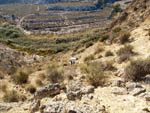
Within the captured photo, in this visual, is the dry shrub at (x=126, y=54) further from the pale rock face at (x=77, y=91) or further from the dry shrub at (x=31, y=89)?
the dry shrub at (x=31, y=89)

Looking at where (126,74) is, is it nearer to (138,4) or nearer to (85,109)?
(85,109)

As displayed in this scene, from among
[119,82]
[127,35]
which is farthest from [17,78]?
[127,35]

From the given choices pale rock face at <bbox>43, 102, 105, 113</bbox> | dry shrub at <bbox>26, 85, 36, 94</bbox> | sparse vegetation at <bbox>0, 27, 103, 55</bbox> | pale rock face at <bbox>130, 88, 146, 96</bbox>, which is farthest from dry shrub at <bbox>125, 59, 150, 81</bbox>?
sparse vegetation at <bbox>0, 27, 103, 55</bbox>

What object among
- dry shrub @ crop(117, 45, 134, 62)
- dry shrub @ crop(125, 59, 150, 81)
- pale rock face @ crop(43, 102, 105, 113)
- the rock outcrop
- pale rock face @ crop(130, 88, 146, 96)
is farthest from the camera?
dry shrub @ crop(117, 45, 134, 62)

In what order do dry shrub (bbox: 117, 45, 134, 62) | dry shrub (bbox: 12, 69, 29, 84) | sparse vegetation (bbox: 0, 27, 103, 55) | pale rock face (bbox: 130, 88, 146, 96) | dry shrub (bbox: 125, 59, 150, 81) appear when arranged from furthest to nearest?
1. sparse vegetation (bbox: 0, 27, 103, 55)
2. dry shrub (bbox: 12, 69, 29, 84)
3. dry shrub (bbox: 117, 45, 134, 62)
4. dry shrub (bbox: 125, 59, 150, 81)
5. pale rock face (bbox: 130, 88, 146, 96)

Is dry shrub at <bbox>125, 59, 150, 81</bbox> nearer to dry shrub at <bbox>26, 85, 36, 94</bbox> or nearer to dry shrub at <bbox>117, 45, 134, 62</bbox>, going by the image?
dry shrub at <bbox>117, 45, 134, 62</bbox>

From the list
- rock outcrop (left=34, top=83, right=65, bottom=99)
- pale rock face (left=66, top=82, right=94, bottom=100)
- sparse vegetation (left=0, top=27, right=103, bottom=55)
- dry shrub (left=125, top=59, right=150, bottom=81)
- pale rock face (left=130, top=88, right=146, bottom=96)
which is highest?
dry shrub (left=125, top=59, right=150, bottom=81)

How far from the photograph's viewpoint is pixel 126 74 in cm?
604

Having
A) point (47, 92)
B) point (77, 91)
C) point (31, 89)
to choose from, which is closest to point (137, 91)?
point (77, 91)

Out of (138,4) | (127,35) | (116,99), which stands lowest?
(116,99)

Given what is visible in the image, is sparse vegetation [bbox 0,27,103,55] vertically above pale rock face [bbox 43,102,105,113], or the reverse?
pale rock face [bbox 43,102,105,113]

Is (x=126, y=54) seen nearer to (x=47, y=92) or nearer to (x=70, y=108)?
(x=47, y=92)

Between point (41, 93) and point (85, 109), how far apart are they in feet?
7.83

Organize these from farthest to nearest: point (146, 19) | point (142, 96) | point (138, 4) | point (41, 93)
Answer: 1. point (138, 4)
2. point (146, 19)
3. point (41, 93)
4. point (142, 96)
